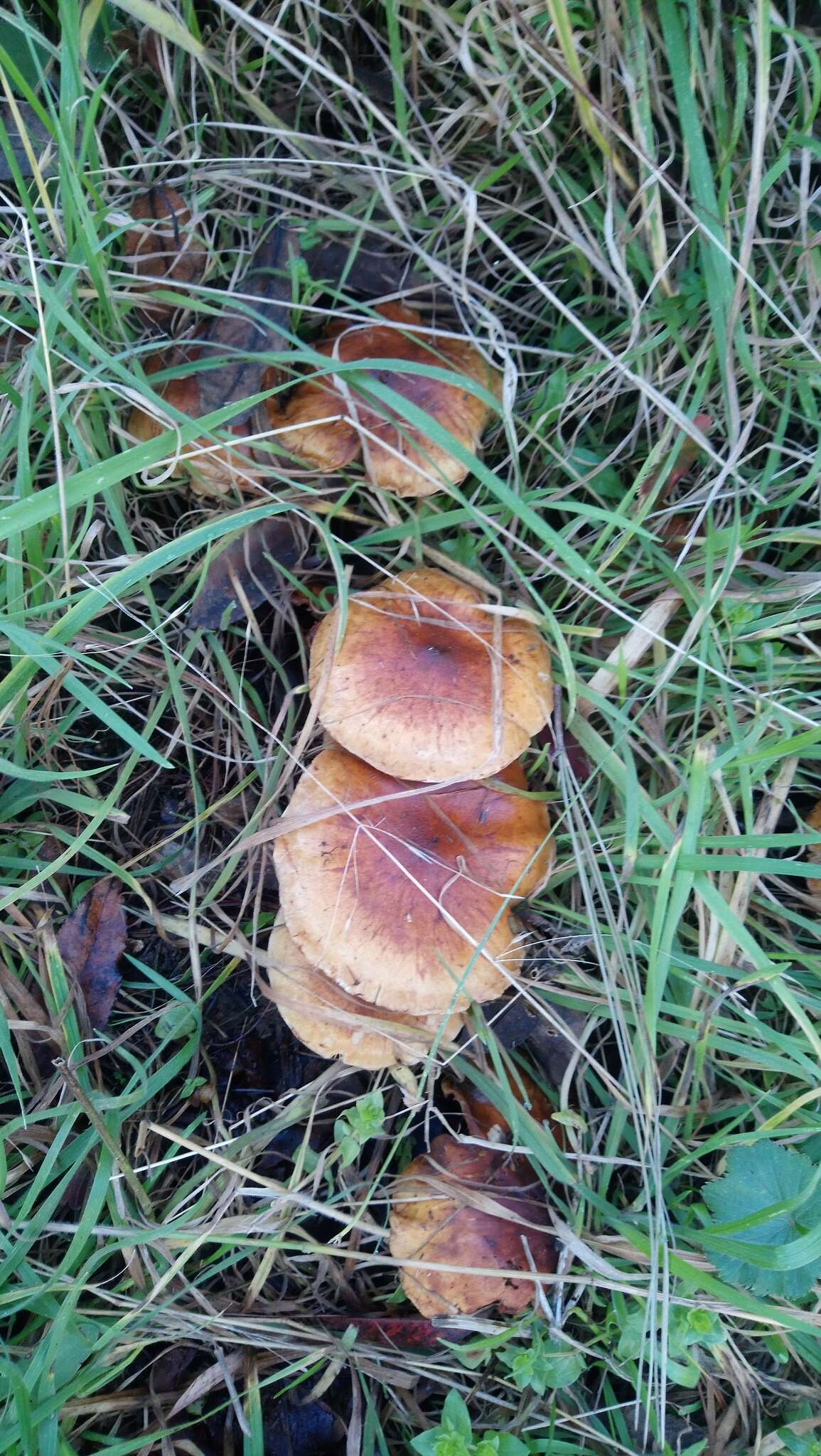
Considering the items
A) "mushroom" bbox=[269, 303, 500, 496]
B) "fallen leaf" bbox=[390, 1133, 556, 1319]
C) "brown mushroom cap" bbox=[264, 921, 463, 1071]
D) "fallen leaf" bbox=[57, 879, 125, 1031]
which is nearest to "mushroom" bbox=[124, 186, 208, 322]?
"mushroom" bbox=[269, 303, 500, 496]

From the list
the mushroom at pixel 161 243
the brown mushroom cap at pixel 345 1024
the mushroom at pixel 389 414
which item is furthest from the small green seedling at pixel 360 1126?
the mushroom at pixel 161 243

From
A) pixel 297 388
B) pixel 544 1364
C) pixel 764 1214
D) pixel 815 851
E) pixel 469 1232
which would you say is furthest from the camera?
pixel 297 388

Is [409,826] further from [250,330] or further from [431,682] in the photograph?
[250,330]

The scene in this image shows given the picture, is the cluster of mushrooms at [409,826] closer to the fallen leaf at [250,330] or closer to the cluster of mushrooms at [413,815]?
the cluster of mushrooms at [413,815]

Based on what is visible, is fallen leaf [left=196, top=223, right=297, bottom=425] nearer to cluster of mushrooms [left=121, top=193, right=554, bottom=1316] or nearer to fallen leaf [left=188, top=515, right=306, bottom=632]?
cluster of mushrooms [left=121, top=193, right=554, bottom=1316]

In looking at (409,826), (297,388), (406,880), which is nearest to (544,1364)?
(406,880)

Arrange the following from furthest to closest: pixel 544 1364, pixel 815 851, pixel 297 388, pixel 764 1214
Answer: pixel 297 388 < pixel 815 851 < pixel 544 1364 < pixel 764 1214

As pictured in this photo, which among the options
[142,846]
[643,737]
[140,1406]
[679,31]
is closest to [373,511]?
[643,737]
